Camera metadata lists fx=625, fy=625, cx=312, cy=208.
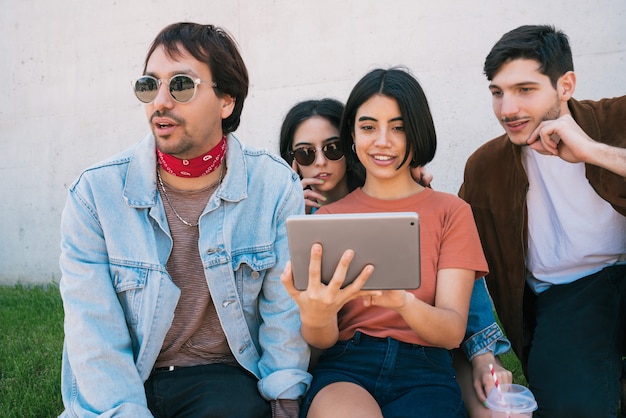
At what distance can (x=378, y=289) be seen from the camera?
205 cm

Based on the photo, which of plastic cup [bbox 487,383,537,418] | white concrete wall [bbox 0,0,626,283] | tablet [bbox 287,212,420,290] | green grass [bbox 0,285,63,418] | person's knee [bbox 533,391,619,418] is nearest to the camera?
tablet [bbox 287,212,420,290]

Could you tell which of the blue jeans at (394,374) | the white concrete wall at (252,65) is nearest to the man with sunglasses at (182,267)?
the blue jeans at (394,374)

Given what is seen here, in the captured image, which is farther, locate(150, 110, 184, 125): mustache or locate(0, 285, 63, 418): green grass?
locate(0, 285, 63, 418): green grass

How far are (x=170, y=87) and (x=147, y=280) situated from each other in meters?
0.77

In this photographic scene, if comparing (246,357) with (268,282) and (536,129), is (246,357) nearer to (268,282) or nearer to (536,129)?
(268,282)

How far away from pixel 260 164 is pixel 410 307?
0.94 meters

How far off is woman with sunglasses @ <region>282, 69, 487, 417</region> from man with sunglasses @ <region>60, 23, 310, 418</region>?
0.65 ft

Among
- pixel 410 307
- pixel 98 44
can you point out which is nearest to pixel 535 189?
pixel 410 307

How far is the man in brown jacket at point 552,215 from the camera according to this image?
9.28 feet

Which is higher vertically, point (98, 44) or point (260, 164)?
point (98, 44)

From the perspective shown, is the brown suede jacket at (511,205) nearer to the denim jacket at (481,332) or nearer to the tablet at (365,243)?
the denim jacket at (481,332)

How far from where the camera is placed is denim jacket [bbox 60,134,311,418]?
7.34 ft

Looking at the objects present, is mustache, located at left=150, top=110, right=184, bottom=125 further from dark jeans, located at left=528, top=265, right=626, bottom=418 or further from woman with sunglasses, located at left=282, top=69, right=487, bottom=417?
dark jeans, located at left=528, top=265, right=626, bottom=418

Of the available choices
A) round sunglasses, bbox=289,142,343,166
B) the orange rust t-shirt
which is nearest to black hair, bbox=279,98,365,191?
round sunglasses, bbox=289,142,343,166
